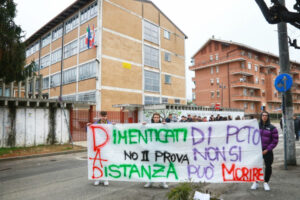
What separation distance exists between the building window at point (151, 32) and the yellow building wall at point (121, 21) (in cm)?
141

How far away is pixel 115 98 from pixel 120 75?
3.28 metres

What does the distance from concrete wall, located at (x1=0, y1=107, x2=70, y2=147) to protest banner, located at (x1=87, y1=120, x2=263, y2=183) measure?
1015 cm

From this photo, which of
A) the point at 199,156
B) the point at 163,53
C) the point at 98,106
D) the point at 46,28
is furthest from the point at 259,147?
the point at 46,28

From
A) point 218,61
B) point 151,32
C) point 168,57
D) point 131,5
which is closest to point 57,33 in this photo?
point 131,5

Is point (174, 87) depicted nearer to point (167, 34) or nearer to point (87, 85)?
point (167, 34)

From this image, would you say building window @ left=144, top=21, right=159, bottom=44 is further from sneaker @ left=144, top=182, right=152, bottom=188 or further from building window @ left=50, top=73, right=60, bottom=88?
sneaker @ left=144, top=182, right=152, bottom=188

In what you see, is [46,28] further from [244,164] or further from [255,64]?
[255,64]

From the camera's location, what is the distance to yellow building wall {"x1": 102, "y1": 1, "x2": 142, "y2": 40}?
1175 inches

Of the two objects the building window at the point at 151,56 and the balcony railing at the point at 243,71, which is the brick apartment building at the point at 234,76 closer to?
the balcony railing at the point at 243,71

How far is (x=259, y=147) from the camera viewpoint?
214 inches

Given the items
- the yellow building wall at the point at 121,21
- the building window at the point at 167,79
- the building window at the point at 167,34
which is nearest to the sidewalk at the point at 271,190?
the yellow building wall at the point at 121,21

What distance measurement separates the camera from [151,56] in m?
36.3

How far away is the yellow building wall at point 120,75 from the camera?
29.1m

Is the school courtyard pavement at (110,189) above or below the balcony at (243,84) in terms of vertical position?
below
